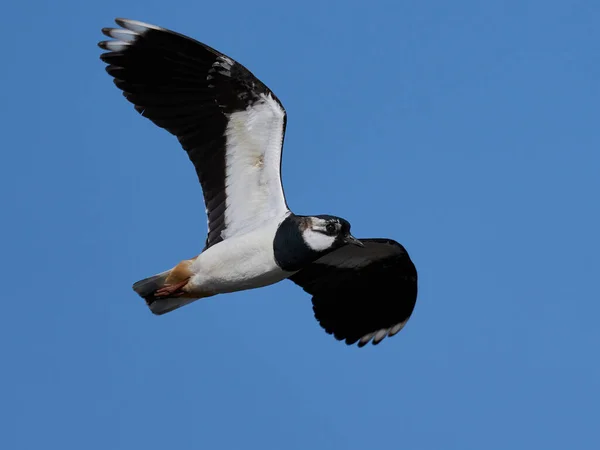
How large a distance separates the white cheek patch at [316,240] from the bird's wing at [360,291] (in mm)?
1526

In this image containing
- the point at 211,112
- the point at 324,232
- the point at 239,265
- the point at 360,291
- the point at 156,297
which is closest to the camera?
the point at 324,232

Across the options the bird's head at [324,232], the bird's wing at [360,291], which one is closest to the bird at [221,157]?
the bird's head at [324,232]

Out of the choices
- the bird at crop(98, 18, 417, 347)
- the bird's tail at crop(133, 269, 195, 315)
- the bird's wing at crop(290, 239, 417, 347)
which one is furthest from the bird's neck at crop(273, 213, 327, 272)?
the bird's wing at crop(290, 239, 417, 347)

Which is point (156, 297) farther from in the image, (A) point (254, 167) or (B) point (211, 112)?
(B) point (211, 112)

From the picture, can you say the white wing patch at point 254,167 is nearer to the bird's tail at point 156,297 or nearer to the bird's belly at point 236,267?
the bird's belly at point 236,267

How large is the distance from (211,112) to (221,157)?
1.33ft

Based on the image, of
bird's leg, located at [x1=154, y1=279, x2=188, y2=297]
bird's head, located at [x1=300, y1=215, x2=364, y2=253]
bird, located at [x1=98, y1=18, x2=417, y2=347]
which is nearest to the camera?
bird's head, located at [x1=300, y1=215, x2=364, y2=253]

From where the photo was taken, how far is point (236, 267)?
1036 centimetres

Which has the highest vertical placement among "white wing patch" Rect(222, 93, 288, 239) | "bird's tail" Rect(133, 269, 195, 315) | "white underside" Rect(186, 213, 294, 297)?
"white wing patch" Rect(222, 93, 288, 239)

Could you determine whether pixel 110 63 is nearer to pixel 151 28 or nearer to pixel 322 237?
pixel 151 28

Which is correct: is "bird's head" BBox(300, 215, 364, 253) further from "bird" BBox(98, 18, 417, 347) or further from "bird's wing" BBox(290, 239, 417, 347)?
"bird's wing" BBox(290, 239, 417, 347)

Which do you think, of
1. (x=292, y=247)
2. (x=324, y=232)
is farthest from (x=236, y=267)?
(x=324, y=232)

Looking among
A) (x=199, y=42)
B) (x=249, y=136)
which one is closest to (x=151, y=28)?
(x=199, y=42)

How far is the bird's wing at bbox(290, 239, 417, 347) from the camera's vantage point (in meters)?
11.7
